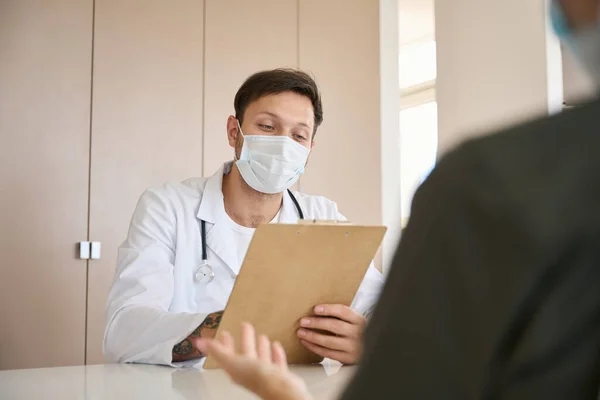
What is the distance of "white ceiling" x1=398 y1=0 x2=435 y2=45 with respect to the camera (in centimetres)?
488

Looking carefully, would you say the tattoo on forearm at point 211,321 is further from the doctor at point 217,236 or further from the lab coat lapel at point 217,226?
the lab coat lapel at point 217,226

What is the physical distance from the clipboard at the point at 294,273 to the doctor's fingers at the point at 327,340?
28mm

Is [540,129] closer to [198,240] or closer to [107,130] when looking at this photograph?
[198,240]

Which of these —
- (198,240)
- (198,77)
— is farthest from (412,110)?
(198,240)

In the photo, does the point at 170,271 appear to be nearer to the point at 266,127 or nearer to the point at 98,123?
the point at 266,127

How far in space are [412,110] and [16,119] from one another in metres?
3.79

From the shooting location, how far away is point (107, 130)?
2.90m

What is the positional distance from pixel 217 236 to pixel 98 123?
43.2 inches

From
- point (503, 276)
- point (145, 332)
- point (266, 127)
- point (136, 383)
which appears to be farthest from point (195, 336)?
point (503, 276)

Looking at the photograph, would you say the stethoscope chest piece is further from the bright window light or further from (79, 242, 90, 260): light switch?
the bright window light

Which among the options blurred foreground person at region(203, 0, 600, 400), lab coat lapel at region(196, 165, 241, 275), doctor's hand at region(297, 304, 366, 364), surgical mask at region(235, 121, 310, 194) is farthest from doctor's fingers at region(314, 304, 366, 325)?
blurred foreground person at region(203, 0, 600, 400)

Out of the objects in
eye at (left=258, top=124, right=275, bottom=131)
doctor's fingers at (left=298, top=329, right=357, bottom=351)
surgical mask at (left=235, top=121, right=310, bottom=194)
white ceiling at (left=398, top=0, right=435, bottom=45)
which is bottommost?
doctor's fingers at (left=298, top=329, right=357, bottom=351)

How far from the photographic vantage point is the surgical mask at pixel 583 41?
0.32m

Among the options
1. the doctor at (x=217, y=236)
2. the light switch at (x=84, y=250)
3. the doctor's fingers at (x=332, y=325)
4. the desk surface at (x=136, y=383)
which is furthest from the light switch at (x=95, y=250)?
the doctor's fingers at (x=332, y=325)
